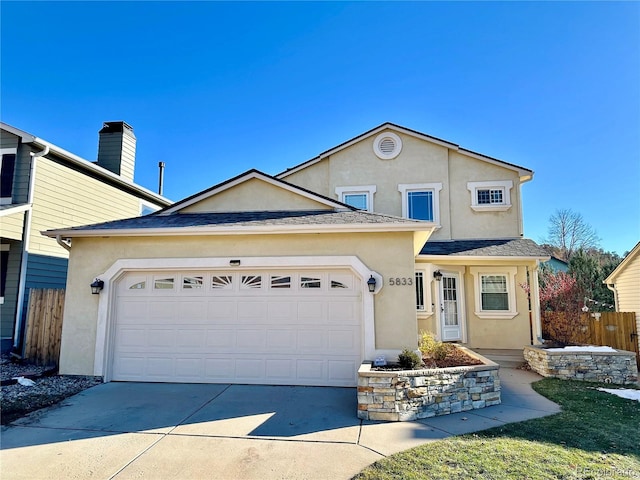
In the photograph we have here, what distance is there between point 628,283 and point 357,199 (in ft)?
32.2

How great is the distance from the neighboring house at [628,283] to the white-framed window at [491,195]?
4.20 m

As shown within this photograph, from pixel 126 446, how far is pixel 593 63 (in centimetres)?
1427

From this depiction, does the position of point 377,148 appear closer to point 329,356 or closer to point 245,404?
point 329,356

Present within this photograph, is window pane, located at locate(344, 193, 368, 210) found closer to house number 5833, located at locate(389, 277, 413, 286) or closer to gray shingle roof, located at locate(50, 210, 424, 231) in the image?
gray shingle roof, located at locate(50, 210, 424, 231)

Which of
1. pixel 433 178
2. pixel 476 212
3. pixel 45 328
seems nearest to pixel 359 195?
pixel 433 178

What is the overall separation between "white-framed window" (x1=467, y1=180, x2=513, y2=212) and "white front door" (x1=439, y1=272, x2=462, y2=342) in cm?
274

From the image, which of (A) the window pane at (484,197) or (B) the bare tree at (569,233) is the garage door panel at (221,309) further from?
(B) the bare tree at (569,233)

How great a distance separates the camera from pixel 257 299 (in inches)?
318

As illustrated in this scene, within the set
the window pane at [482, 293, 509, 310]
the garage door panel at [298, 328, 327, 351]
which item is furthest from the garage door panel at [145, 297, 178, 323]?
the window pane at [482, 293, 509, 310]

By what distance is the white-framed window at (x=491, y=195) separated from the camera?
13156mm

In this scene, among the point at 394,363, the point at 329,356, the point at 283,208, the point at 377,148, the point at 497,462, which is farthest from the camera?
the point at 377,148

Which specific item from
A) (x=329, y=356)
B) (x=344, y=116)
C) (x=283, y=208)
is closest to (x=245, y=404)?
(x=329, y=356)

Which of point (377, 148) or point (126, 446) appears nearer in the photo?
point (126, 446)

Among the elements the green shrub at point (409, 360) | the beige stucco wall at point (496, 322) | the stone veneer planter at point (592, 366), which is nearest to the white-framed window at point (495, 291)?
the beige stucco wall at point (496, 322)
